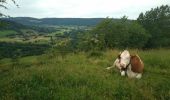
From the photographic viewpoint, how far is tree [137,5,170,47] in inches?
3032

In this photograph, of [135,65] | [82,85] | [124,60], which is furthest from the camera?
[124,60]

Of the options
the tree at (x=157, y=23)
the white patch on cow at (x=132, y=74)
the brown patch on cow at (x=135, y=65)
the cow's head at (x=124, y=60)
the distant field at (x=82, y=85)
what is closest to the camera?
the distant field at (x=82, y=85)

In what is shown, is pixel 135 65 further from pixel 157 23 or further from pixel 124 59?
pixel 157 23

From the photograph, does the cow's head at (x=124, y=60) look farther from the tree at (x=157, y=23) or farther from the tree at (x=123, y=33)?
the tree at (x=157, y=23)

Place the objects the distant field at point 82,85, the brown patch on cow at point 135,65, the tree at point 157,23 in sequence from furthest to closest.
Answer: the tree at point 157,23, the brown patch on cow at point 135,65, the distant field at point 82,85

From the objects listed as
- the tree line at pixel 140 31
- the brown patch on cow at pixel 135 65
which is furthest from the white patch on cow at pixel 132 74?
the tree line at pixel 140 31

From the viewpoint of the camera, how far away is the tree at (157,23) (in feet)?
253

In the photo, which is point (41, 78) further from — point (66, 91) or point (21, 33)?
point (21, 33)

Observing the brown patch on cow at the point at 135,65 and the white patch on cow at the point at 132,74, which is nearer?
the white patch on cow at the point at 132,74

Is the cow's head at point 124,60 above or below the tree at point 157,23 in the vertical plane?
above

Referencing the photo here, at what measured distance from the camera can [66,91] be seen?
988cm

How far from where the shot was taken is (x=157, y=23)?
7981cm

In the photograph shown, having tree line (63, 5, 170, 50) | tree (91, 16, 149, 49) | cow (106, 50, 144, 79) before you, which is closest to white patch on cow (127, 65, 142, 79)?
cow (106, 50, 144, 79)

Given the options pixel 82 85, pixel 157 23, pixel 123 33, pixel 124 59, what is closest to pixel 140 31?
pixel 123 33
